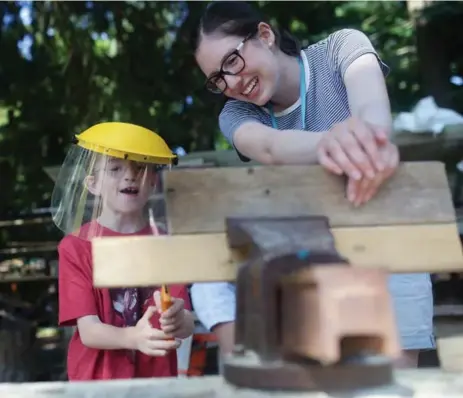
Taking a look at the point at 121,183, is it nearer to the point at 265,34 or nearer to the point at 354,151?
the point at 265,34

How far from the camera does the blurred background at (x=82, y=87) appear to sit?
203 inches

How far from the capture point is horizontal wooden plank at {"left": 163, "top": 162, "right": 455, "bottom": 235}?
39.0 inches

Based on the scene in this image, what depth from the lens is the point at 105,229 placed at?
5.96 feet

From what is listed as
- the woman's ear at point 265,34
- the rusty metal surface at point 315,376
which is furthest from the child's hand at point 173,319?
the rusty metal surface at point 315,376

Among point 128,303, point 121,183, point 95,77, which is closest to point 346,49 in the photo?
point 121,183

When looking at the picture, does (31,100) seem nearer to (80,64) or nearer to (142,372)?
(80,64)

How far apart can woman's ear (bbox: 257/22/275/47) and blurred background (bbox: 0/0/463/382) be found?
135 inches

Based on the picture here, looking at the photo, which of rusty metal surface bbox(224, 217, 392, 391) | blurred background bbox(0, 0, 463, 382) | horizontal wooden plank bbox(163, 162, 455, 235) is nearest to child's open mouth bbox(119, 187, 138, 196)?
horizontal wooden plank bbox(163, 162, 455, 235)

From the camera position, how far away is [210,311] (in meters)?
1.61

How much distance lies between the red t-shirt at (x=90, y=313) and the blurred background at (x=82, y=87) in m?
3.23

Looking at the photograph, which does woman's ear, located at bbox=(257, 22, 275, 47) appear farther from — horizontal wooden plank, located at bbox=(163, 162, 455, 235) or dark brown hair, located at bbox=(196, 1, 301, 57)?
horizontal wooden plank, located at bbox=(163, 162, 455, 235)

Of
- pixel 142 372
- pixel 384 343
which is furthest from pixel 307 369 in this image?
pixel 142 372

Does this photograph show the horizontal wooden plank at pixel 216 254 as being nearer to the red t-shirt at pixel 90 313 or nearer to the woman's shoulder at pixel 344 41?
the woman's shoulder at pixel 344 41

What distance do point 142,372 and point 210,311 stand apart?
0.31 metres
